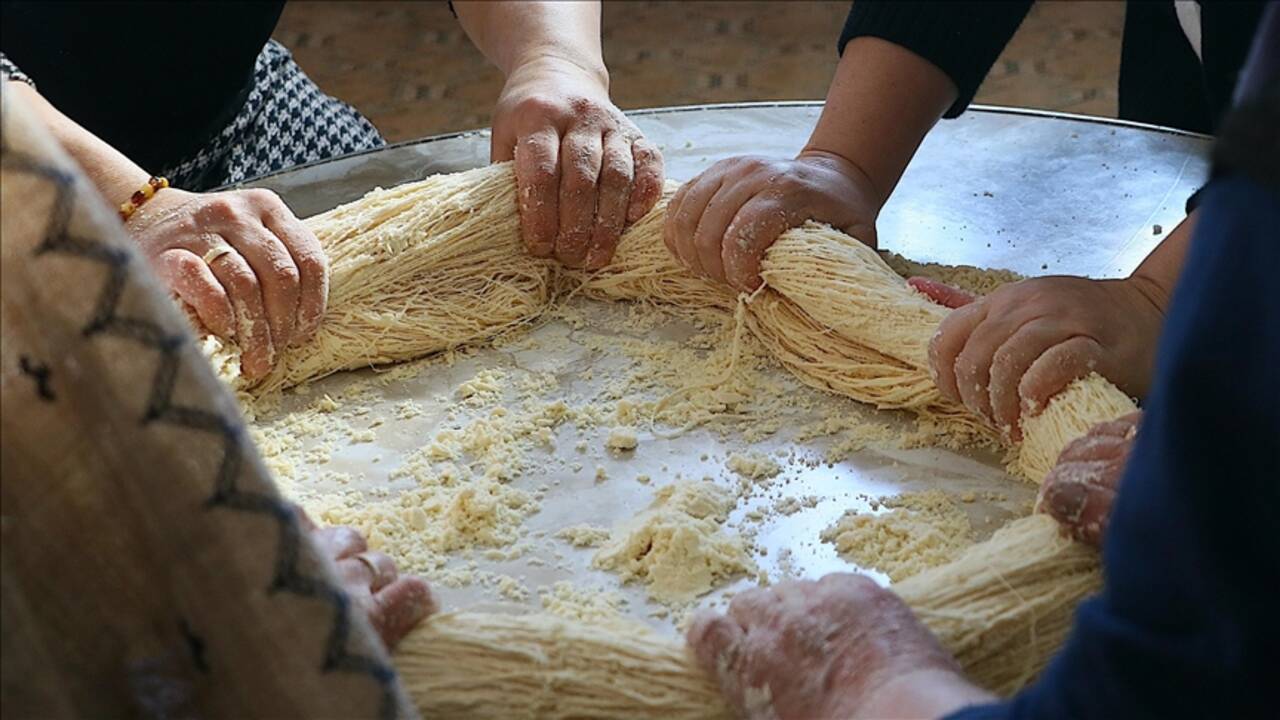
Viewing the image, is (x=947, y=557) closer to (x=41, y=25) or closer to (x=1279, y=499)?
(x=1279, y=499)

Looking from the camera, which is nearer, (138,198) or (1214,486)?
(1214,486)

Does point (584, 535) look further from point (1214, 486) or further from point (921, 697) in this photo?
point (1214, 486)

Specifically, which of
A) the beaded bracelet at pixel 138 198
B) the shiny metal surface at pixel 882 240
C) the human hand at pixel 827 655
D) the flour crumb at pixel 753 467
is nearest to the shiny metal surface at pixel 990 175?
the shiny metal surface at pixel 882 240

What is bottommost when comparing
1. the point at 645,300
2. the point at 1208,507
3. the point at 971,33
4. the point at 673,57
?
the point at 673,57

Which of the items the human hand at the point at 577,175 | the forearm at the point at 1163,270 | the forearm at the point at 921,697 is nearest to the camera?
the forearm at the point at 921,697

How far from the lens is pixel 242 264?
1.06 metres

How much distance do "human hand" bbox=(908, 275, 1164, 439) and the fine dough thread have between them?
0.02 metres

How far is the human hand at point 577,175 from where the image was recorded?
122 centimetres

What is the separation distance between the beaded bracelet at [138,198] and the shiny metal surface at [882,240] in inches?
8.2

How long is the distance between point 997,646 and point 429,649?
324mm

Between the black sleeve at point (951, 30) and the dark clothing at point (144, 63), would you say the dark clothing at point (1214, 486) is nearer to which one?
the black sleeve at point (951, 30)

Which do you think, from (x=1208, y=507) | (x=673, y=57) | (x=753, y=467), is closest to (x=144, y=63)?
(x=753, y=467)

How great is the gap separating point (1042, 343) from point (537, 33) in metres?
0.72

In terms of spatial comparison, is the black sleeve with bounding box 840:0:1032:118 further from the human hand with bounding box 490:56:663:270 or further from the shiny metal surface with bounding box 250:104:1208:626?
the human hand with bounding box 490:56:663:270
